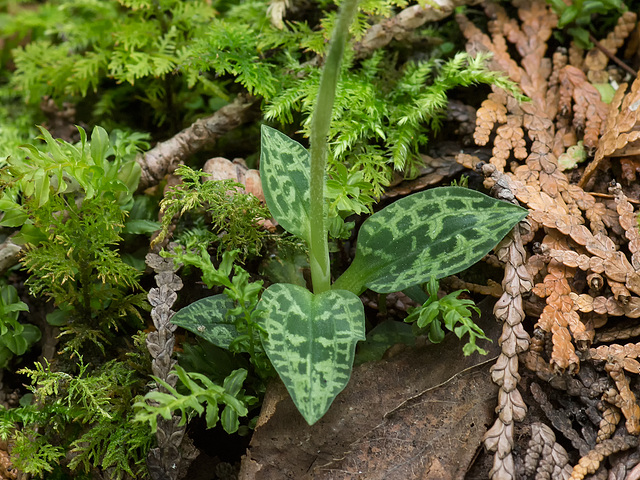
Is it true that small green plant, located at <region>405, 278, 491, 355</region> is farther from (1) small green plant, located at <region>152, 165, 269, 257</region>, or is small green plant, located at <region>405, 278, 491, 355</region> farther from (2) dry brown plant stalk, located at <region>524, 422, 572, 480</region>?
(1) small green plant, located at <region>152, 165, 269, 257</region>

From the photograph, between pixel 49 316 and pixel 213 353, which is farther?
pixel 49 316

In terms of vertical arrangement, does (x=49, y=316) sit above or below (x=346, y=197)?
below

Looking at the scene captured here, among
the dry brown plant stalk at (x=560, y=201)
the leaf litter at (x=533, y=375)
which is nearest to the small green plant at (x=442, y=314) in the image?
the leaf litter at (x=533, y=375)

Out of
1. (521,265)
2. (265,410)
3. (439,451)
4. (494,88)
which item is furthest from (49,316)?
(494,88)

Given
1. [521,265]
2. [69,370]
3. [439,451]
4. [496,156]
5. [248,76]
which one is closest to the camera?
[439,451]

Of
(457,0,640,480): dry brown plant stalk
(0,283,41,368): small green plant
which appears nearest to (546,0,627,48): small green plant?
(457,0,640,480): dry brown plant stalk

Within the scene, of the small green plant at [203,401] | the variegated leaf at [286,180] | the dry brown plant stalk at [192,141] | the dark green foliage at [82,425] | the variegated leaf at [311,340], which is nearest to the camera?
the small green plant at [203,401]

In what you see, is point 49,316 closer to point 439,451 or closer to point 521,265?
point 439,451

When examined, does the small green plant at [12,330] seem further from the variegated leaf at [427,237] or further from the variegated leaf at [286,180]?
the variegated leaf at [427,237]
